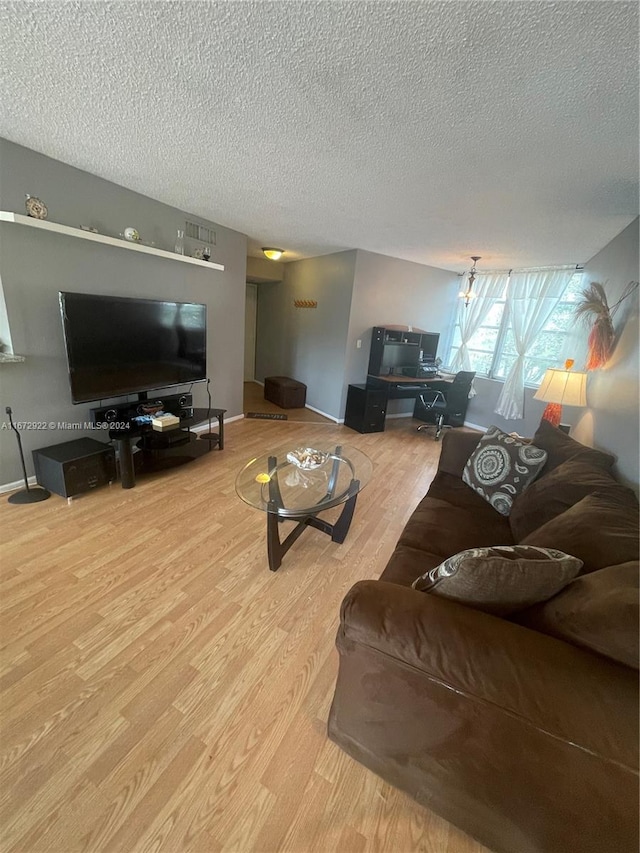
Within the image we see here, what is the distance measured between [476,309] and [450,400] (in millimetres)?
1636

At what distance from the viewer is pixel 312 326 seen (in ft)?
16.9

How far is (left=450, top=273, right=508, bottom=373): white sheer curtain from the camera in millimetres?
4777

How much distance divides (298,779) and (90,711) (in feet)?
2.62

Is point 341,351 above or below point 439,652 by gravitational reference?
above

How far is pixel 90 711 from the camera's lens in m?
1.18

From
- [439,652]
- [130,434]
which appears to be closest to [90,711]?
[439,652]

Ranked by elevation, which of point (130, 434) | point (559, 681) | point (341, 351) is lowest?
point (130, 434)

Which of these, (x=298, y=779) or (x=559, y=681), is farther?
(x=298, y=779)

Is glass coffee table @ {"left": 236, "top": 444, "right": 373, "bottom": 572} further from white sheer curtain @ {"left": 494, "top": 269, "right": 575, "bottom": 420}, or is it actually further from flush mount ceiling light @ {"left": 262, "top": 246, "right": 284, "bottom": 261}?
flush mount ceiling light @ {"left": 262, "top": 246, "right": 284, "bottom": 261}

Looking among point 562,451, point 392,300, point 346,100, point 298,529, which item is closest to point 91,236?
point 346,100

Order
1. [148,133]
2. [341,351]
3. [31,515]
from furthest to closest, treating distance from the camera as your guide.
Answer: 1. [341,351]
2. [31,515]
3. [148,133]

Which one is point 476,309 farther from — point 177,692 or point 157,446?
point 177,692

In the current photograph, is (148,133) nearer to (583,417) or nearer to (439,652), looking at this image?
(439,652)

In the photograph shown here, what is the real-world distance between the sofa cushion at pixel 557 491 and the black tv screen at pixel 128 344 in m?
3.00
